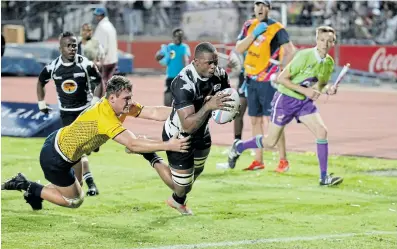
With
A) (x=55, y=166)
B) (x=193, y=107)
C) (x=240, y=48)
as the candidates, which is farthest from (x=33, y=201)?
(x=240, y=48)

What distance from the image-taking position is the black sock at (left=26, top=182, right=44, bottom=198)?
33.1 feet

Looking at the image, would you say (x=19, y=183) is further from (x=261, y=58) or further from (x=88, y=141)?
(x=261, y=58)

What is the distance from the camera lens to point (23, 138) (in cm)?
1791

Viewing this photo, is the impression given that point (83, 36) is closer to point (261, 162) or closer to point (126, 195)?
point (261, 162)

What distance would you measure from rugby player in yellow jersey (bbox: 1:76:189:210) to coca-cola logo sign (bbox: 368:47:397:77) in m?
21.0

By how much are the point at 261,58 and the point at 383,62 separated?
16680 millimetres

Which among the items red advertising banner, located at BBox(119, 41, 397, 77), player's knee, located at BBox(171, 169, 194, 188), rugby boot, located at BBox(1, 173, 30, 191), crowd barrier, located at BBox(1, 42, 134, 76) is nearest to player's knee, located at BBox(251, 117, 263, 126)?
player's knee, located at BBox(171, 169, 194, 188)

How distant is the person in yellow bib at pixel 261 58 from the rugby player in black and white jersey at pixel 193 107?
3798 mm

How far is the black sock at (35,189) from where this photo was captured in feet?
33.1

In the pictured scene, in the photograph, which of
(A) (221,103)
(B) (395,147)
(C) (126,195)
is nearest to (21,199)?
(C) (126,195)

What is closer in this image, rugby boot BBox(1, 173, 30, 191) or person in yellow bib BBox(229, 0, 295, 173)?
rugby boot BBox(1, 173, 30, 191)

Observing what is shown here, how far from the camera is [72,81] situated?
12.1m

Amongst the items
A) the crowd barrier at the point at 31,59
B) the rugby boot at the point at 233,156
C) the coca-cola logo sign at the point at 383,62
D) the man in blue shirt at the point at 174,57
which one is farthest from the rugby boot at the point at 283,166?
the crowd barrier at the point at 31,59

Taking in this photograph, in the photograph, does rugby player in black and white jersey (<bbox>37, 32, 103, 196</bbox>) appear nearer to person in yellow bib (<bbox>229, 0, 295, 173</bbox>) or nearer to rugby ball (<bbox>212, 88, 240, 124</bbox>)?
rugby ball (<bbox>212, 88, 240, 124</bbox>)
